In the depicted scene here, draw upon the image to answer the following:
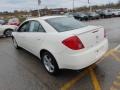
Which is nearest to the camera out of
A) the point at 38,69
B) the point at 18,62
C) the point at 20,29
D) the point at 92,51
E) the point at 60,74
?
the point at 92,51

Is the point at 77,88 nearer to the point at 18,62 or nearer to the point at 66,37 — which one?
the point at 66,37

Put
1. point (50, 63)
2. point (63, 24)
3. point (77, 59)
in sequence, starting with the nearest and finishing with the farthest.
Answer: point (77, 59), point (50, 63), point (63, 24)

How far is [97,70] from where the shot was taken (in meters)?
5.51

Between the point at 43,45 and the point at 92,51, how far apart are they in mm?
1415

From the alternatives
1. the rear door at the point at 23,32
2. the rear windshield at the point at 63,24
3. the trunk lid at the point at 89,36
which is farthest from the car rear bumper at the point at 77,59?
the rear door at the point at 23,32

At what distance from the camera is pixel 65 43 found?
4.58 metres

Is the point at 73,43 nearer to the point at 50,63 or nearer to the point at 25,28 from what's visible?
the point at 50,63

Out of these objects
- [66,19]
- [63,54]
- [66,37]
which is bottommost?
[63,54]

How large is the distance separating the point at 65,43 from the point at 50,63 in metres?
1.02

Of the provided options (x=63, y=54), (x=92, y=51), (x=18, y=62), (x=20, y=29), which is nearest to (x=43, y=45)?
(x=63, y=54)

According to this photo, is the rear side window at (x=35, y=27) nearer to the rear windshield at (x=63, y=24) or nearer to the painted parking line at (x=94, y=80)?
the rear windshield at (x=63, y=24)

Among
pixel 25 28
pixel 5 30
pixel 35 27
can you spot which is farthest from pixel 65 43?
pixel 5 30

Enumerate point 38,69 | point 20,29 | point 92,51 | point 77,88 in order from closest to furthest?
point 77,88, point 92,51, point 38,69, point 20,29

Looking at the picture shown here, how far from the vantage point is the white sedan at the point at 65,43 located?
4555 millimetres
